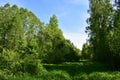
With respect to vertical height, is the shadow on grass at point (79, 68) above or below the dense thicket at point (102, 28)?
below

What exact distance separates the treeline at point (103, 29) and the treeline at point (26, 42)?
9.34m

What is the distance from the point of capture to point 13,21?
3684 centimetres

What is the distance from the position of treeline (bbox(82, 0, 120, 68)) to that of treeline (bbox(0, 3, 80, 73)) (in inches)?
368

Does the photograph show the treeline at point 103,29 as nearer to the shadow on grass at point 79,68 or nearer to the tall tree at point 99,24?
the tall tree at point 99,24

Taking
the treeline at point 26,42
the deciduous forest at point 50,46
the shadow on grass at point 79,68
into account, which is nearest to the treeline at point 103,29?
the deciduous forest at point 50,46

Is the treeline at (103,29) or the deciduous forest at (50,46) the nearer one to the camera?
the deciduous forest at (50,46)

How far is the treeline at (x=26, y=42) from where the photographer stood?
30.8 metres

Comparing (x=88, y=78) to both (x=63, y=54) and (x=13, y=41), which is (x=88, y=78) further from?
(x=63, y=54)

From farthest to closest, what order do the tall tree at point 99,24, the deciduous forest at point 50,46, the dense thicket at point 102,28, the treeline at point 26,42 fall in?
the tall tree at point 99,24 → the dense thicket at point 102,28 → the treeline at point 26,42 → the deciduous forest at point 50,46

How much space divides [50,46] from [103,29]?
613 inches

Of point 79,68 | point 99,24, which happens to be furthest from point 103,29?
point 79,68

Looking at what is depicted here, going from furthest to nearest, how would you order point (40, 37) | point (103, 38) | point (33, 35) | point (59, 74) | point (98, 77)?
point (40, 37) < point (33, 35) < point (103, 38) < point (59, 74) < point (98, 77)

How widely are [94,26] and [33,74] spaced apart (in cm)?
2614

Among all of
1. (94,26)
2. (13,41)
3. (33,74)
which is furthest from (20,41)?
(94,26)
